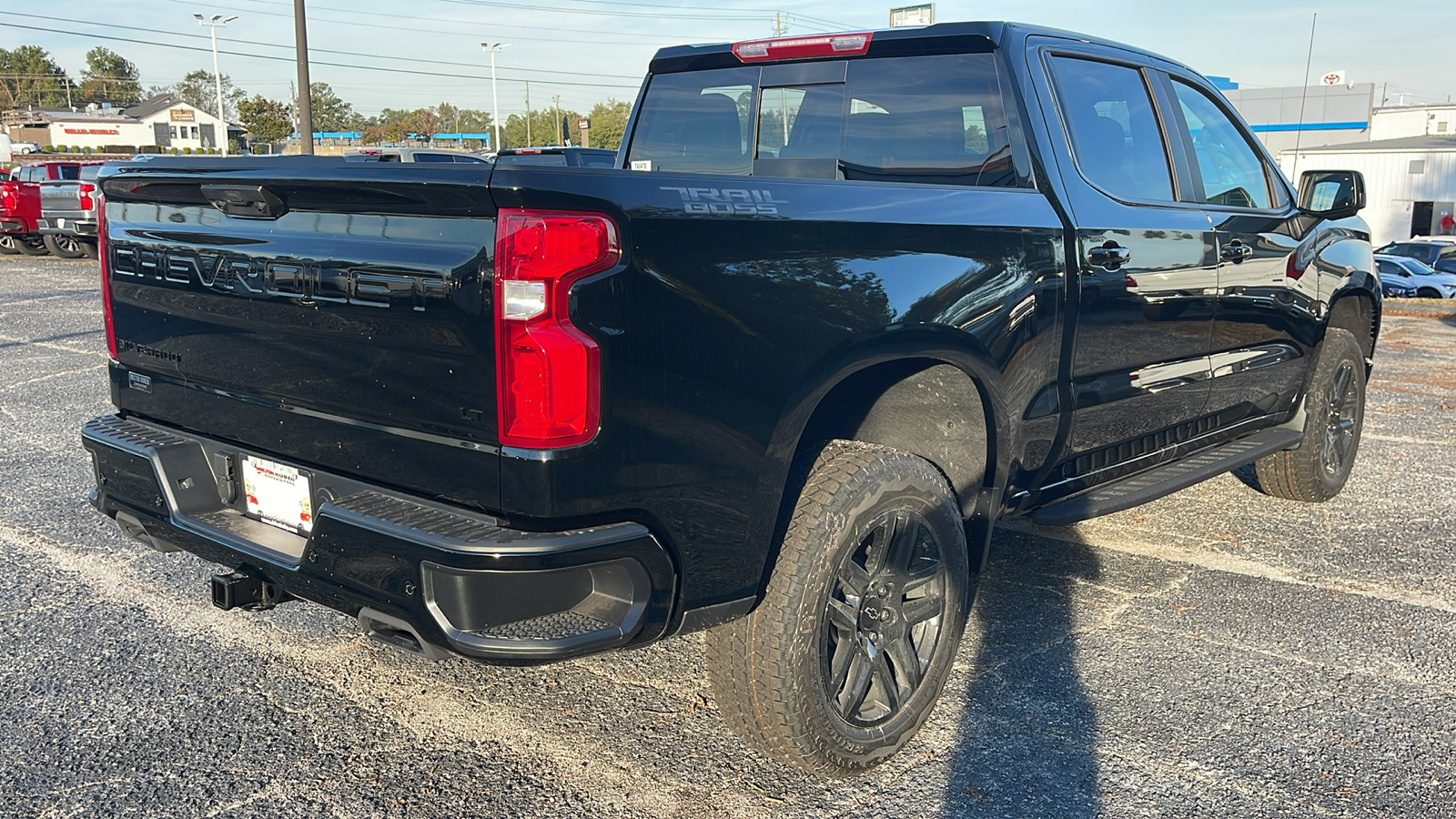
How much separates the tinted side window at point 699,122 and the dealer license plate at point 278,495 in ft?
6.71

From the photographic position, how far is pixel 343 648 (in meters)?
3.78

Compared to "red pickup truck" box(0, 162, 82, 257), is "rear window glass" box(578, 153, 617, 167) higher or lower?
higher

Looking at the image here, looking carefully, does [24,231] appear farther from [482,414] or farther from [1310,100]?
[1310,100]

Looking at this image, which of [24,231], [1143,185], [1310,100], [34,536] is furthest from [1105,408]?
[1310,100]

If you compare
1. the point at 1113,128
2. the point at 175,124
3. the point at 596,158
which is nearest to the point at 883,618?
the point at 1113,128

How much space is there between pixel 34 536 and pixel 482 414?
351 cm

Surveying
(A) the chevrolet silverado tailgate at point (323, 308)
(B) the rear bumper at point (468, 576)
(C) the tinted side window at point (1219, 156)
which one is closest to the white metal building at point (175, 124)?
(C) the tinted side window at point (1219, 156)

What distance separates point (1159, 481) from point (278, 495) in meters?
2.92

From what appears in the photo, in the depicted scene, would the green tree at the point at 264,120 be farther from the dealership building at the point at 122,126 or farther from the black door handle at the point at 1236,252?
the black door handle at the point at 1236,252

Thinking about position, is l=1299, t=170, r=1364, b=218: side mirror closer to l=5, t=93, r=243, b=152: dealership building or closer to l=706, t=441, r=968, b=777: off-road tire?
l=706, t=441, r=968, b=777: off-road tire

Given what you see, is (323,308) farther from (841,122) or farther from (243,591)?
(841,122)

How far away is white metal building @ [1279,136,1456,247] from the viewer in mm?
42188

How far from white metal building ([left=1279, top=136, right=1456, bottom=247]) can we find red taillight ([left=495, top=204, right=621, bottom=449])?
147 ft

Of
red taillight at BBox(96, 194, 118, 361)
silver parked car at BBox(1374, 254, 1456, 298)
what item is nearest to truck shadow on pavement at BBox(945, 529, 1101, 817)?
red taillight at BBox(96, 194, 118, 361)
